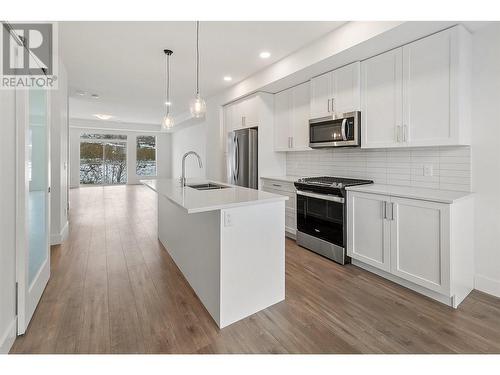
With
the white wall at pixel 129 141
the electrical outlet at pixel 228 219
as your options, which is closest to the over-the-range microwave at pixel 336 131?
the electrical outlet at pixel 228 219

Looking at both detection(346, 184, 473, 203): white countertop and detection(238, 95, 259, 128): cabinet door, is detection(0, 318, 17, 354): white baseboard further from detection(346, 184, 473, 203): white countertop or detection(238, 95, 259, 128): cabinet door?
detection(238, 95, 259, 128): cabinet door

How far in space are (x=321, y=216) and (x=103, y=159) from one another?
10.4 m

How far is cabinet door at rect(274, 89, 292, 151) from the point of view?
14.3 feet

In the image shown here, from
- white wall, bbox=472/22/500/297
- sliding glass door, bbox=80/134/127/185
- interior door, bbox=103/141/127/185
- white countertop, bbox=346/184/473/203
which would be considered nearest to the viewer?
white countertop, bbox=346/184/473/203

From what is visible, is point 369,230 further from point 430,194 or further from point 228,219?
point 228,219

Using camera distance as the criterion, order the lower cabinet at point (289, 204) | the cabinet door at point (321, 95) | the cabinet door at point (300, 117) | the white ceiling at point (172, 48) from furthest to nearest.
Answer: the cabinet door at point (300, 117) → the lower cabinet at point (289, 204) → the cabinet door at point (321, 95) → the white ceiling at point (172, 48)

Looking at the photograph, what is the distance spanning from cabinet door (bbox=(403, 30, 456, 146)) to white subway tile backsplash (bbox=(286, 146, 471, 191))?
28 centimetres

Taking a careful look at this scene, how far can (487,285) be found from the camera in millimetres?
2432

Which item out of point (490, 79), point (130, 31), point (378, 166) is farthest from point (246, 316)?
point (130, 31)

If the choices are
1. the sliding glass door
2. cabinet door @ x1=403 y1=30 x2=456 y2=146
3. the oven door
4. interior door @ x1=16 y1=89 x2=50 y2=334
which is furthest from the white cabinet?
the sliding glass door

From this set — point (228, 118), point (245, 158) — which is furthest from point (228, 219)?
point (228, 118)

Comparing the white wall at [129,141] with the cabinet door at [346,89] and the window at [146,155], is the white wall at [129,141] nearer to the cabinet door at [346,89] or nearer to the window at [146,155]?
the window at [146,155]

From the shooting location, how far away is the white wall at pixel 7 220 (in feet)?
5.31
